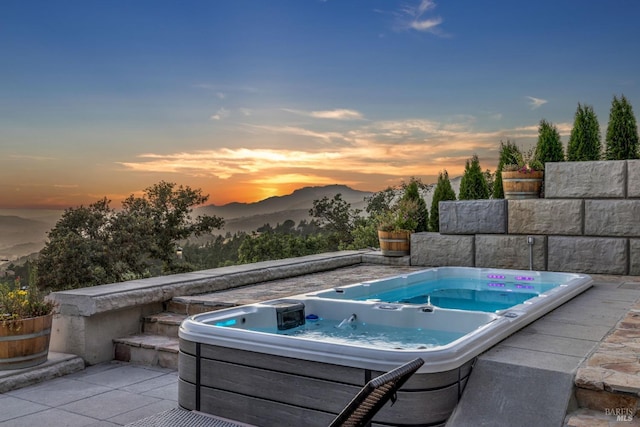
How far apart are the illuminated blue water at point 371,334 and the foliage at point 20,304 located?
1.49m

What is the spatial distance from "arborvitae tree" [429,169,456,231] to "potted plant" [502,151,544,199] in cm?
103

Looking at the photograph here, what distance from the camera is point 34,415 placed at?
3.17m

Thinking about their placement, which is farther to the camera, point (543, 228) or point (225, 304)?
point (543, 228)

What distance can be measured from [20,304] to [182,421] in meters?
1.62

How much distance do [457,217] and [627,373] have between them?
4.83 metres

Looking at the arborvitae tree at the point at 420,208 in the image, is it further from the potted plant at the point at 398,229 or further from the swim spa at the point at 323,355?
the swim spa at the point at 323,355

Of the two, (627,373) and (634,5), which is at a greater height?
(634,5)

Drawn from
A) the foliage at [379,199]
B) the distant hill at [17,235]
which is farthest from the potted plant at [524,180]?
the foliage at [379,199]

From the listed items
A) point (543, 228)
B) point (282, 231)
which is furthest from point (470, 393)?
point (282, 231)

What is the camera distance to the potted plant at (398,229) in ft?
25.6

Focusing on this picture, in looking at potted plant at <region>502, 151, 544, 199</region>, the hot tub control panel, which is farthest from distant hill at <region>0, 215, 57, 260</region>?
potted plant at <region>502, 151, 544, 199</region>

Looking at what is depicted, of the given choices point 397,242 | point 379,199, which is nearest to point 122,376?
point 397,242

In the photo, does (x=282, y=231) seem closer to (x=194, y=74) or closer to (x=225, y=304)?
(x=194, y=74)

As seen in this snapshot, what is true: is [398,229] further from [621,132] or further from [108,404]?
[108,404]
